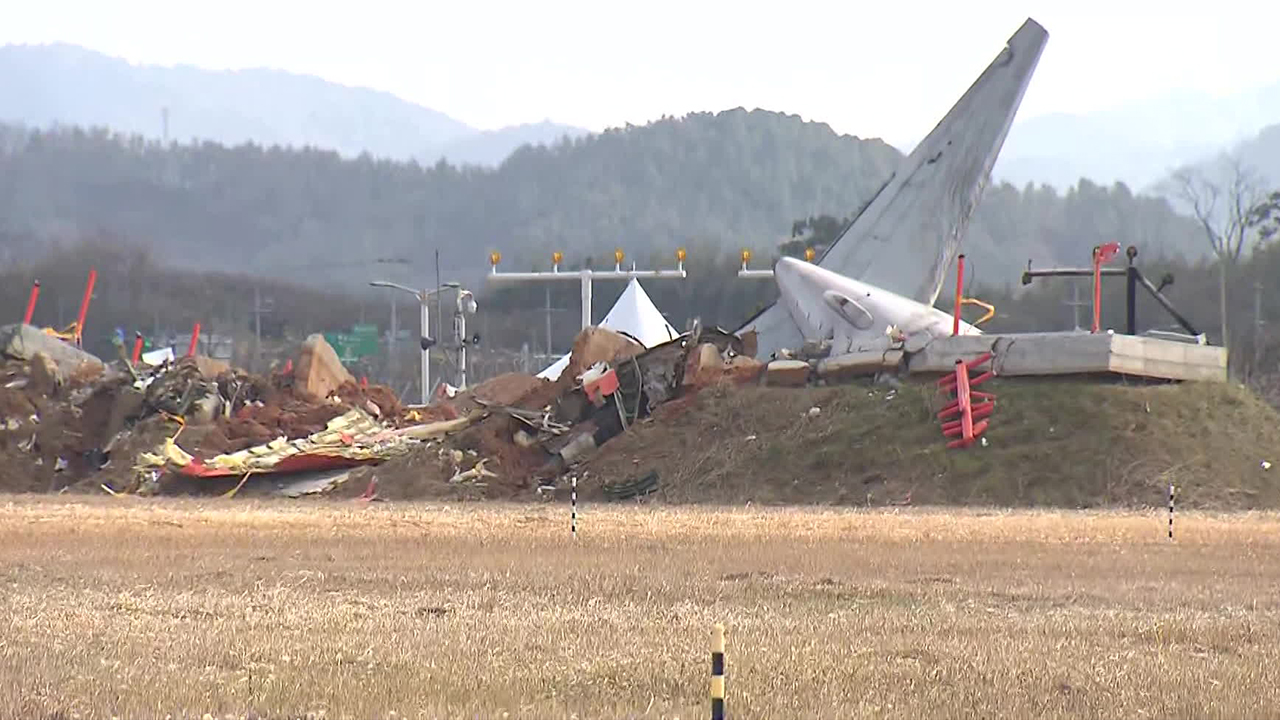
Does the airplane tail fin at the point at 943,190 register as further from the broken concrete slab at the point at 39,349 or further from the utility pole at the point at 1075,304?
the utility pole at the point at 1075,304

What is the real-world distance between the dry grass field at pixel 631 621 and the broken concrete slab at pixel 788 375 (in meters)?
14.5

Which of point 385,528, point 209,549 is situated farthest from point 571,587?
point 385,528

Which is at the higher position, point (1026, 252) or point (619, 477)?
point (1026, 252)

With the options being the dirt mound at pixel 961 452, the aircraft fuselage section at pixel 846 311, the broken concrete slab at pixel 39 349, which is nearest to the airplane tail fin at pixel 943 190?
the aircraft fuselage section at pixel 846 311

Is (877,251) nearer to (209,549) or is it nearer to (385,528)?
(385,528)

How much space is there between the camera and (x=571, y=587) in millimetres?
17109

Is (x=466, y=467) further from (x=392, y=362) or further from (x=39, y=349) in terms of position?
(x=392, y=362)

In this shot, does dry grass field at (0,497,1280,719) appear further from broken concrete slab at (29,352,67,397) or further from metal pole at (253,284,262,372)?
metal pole at (253,284,262,372)

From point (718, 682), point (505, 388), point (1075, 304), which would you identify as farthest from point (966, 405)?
point (1075, 304)

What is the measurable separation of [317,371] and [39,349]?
307 inches

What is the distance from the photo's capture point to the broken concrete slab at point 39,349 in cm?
4869

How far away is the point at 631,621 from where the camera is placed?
47.5ft

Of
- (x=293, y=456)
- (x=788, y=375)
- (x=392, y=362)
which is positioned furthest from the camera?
(x=392, y=362)

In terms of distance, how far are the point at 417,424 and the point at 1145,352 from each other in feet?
53.6
